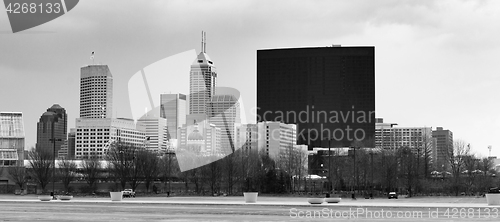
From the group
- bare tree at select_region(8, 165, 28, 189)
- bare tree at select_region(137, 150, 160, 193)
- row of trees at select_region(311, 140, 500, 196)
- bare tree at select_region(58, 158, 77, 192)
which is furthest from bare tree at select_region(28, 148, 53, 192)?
row of trees at select_region(311, 140, 500, 196)

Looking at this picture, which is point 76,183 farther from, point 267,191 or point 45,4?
point 45,4

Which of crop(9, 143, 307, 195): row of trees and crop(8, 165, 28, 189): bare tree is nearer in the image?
crop(9, 143, 307, 195): row of trees

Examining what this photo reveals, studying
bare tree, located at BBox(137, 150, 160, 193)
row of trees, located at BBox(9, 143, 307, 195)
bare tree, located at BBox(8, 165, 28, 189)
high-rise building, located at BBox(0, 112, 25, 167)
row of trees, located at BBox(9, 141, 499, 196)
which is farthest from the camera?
high-rise building, located at BBox(0, 112, 25, 167)

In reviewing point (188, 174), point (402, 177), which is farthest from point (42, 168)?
point (402, 177)

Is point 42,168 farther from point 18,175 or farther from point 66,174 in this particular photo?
point 18,175

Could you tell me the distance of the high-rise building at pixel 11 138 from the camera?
12631cm

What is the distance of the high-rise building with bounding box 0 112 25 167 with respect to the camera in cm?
12631

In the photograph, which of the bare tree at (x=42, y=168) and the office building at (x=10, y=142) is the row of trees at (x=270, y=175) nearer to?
the bare tree at (x=42, y=168)

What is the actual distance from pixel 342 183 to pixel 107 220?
8549 centimetres

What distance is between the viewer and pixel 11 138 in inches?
5007

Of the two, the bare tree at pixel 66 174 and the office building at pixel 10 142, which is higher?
the office building at pixel 10 142

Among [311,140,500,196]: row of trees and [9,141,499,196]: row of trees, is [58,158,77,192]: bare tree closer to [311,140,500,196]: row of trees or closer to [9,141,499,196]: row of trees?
[9,141,499,196]: row of trees

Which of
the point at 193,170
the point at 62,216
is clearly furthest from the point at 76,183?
the point at 62,216

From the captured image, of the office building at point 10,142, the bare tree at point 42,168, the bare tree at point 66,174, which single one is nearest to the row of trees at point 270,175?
the bare tree at point 42,168
